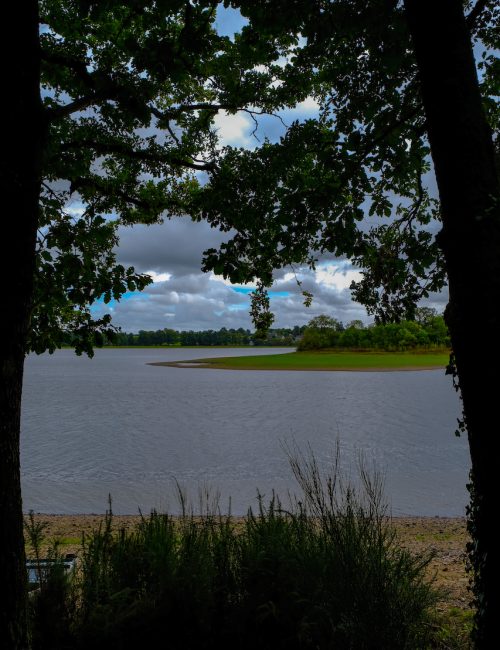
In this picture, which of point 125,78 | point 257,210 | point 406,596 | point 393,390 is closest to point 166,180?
point 257,210

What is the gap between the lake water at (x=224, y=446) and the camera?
1462cm

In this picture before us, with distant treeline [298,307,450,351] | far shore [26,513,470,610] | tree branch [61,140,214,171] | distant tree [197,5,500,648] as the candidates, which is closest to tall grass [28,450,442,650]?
distant tree [197,5,500,648]

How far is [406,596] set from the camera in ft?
14.0

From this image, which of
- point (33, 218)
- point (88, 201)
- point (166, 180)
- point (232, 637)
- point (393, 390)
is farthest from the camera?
point (393, 390)

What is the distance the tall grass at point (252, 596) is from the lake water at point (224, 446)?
9.63 feet

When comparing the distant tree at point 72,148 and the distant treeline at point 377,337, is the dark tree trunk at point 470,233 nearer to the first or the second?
the distant tree at point 72,148

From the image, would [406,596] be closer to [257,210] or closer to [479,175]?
[479,175]

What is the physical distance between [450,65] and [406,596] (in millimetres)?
4281

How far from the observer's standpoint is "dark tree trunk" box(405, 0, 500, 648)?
10.7 feet

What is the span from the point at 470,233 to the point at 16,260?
320cm

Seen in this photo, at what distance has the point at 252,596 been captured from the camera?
4234 millimetres

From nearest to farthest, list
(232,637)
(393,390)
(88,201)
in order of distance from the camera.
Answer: (232,637) → (88,201) → (393,390)

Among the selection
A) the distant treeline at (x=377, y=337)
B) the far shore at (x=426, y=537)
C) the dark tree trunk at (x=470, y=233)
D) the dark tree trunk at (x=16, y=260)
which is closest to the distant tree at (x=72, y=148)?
the dark tree trunk at (x=16, y=260)

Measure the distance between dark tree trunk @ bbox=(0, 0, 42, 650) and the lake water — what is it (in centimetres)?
408
